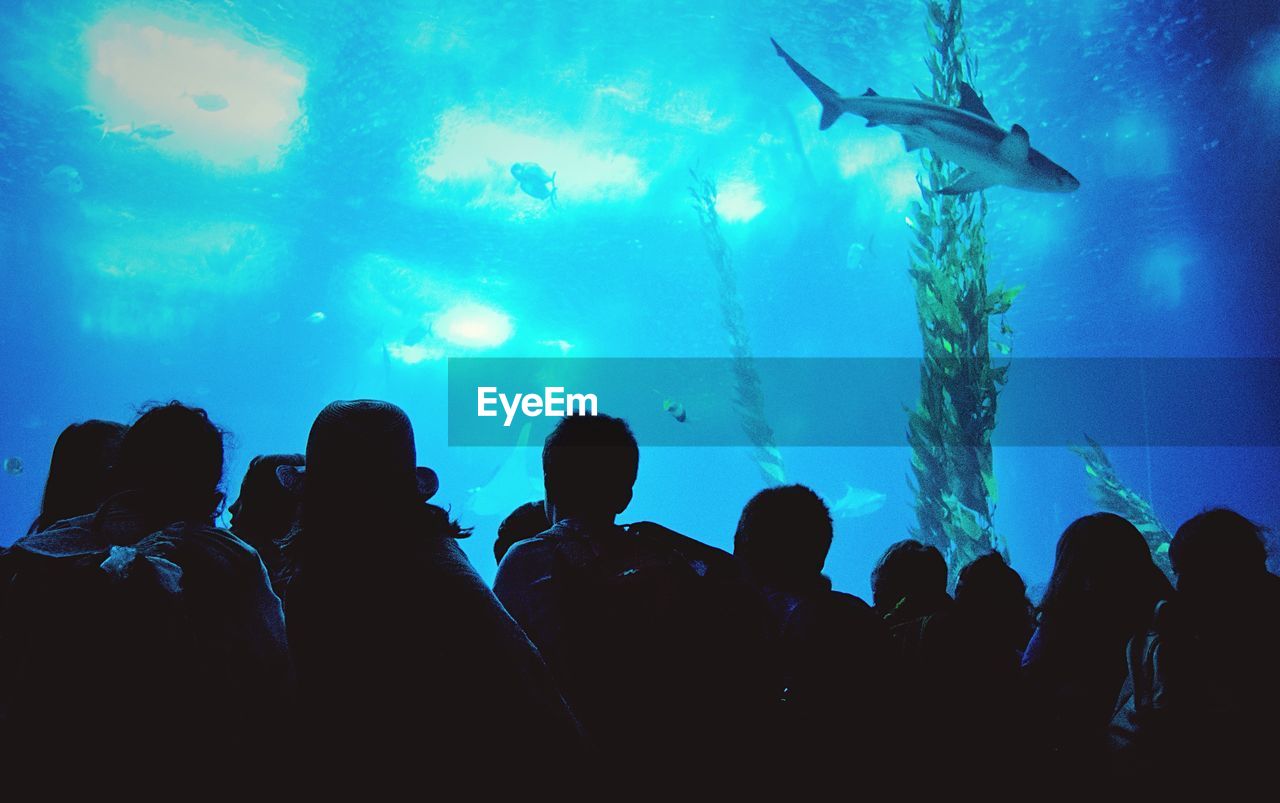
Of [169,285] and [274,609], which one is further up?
[169,285]

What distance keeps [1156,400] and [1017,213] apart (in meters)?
12.7

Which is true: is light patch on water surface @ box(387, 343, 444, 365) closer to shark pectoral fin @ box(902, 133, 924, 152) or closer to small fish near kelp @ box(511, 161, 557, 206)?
small fish near kelp @ box(511, 161, 557, 206)

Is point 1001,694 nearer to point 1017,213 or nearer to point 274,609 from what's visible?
point 274,609

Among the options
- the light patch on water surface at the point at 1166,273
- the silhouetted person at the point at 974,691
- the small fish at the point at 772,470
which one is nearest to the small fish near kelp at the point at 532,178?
the small fish at the point at 772,470

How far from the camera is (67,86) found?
22344 millimetres

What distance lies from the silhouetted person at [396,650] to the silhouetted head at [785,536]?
1.04 metres

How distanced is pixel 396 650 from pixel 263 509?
1431 mm

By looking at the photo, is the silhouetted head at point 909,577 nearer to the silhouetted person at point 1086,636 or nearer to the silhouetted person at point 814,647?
the silhouetted person at point 1086,636

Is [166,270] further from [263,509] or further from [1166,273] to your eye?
[1166,273]

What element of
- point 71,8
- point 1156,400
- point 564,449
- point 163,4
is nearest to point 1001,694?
point 564,449

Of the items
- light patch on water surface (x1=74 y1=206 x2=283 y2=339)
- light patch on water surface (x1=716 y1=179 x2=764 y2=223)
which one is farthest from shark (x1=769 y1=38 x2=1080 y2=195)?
light patch on water surface (x1=74 y1=206 x2=283 y2=339)

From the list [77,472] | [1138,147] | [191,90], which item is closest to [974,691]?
[77,472]

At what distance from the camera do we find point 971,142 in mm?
6848

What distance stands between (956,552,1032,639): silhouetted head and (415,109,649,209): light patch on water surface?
26.8 m
